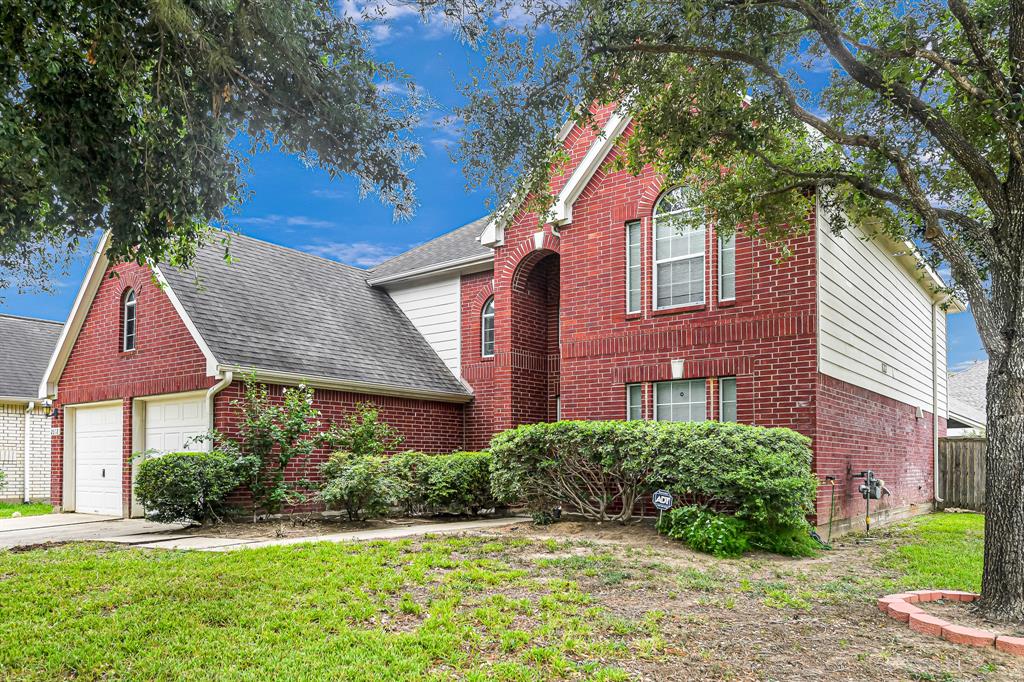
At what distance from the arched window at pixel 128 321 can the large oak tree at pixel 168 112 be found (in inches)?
331

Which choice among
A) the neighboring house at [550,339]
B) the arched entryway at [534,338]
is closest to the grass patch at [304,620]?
the neighboring house at [550,339]

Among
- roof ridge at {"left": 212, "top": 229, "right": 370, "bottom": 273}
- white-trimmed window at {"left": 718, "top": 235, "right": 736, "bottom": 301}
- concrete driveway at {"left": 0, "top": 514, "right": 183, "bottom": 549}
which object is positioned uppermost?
roof ridge at {"left": 212, "top": 229, "right": 370, "bottom": 273}

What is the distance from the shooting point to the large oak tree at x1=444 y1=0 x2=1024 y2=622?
7016 millimetres

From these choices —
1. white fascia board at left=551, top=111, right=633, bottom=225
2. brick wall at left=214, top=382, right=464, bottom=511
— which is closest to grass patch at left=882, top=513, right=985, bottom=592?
white fascia board at left=551, top=111, right=633, bottom=225

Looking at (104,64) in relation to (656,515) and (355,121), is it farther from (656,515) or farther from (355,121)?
(656,515)

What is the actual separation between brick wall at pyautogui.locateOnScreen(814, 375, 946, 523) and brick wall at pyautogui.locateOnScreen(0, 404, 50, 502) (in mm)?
19444

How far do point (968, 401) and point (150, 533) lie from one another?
36.4 meters

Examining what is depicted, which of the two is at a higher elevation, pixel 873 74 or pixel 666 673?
pixel 873 74

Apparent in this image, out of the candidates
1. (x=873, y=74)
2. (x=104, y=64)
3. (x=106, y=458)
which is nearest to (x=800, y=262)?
(x=873, y=74)

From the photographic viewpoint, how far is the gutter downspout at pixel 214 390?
13.2 meters

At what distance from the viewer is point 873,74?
7992mm

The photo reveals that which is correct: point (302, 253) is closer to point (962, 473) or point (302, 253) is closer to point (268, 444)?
point (268, 444)

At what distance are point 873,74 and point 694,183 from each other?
12.6 ft

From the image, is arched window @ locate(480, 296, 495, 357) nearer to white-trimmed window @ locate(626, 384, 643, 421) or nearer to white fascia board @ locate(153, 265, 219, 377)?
white-trimmed window @ locate(626, 384, 643, 421)
